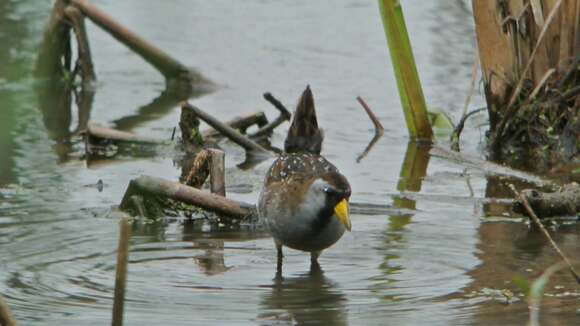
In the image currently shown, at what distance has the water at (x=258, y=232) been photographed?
5.70 m

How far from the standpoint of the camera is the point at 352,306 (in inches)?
233

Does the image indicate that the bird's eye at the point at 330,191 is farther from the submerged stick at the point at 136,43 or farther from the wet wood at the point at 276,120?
the submerged stick at the point at 136,43

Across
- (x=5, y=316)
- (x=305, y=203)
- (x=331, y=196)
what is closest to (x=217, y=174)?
(x=305, y=203)

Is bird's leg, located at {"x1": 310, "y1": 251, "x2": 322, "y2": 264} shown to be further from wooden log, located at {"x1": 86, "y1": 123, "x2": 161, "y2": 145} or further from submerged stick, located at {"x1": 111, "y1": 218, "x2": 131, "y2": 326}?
submerged stick, located at {"x1": 111, "y1": 218, "x2": 131, "y2": 326}

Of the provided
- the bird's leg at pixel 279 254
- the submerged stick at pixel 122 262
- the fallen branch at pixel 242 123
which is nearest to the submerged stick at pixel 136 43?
the fallen branch at pixel 242 123

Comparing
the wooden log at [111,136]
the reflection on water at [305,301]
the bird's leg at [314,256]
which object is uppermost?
the wooden log at [111,136]

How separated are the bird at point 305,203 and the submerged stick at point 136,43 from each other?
14.2 ft

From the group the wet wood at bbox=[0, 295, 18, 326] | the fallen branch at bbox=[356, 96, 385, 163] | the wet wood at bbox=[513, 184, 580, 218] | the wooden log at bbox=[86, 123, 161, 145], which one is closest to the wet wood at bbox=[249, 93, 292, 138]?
the fallen branch at bbox=[356, 96, 385, 163]

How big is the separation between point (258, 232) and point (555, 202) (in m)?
1.83

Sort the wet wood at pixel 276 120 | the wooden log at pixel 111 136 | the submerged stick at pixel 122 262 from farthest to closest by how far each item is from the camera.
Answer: the wet wood at pixel 276 120 → the wooden log at pixel 111 136 → the submerged stick at pixel 122 262

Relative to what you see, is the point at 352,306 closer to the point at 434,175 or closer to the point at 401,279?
the point at 401,279

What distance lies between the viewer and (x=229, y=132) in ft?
30.0

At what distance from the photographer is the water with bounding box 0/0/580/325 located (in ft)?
18.7

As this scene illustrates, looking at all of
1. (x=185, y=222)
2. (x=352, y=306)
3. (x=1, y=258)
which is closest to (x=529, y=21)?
(x=185, y=222)
